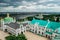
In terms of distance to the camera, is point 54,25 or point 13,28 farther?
point 13,28

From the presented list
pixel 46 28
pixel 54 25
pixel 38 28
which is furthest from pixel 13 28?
pixel 54 25

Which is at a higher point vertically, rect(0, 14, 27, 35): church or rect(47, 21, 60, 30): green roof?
rect(47, 21, 60, 30): green roof

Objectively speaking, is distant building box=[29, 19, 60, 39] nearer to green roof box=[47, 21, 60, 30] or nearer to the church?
green roof box=[47, 21, 60, 30]

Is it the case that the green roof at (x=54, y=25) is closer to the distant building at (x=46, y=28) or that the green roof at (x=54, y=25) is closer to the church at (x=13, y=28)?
the distant building at (x=46, y=28)

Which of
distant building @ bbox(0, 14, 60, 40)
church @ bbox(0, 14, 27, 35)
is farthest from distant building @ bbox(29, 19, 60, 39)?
church @ bbox(0, 14, 27, 35)

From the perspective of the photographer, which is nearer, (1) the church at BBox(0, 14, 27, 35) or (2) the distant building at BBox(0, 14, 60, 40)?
(2) the distant building at BBox(0, 14, 60, 40)

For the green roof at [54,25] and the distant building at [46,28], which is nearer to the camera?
the distant building at [46,28]

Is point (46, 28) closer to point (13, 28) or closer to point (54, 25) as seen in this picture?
point (54, 25)

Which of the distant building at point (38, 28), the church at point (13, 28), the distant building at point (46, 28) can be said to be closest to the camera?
the distant building at point (46, 28)

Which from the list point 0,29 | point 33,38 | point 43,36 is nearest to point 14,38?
point 33,38

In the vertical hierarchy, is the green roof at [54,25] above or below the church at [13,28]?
above

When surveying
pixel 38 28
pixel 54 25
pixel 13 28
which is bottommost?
pixel 38 28

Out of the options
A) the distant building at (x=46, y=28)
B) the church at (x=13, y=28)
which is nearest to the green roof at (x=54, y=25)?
the distant building at (x=46, y=28)
